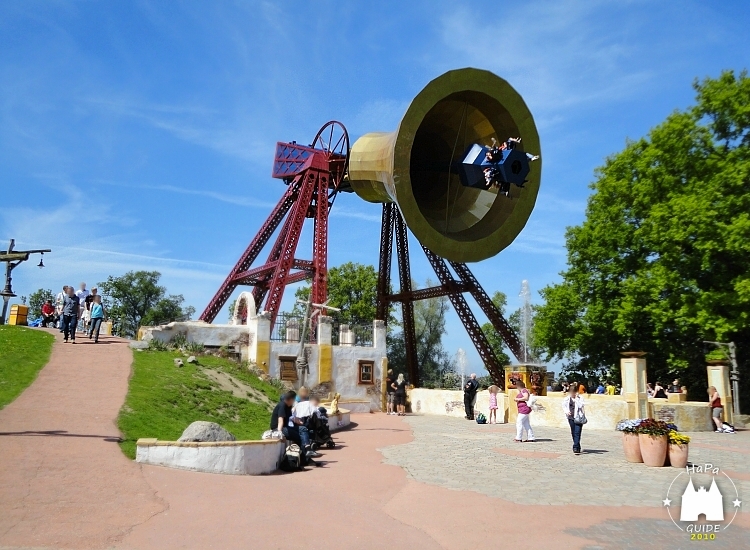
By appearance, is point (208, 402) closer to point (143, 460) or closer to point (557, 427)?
point (143, 460)

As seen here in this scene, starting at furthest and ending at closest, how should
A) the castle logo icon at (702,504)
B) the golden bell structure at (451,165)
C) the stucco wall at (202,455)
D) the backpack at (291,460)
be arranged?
the backpack at (291,460) → the golden bell structure at (451,165) → the stucco wall at (202,455) → the castle logo icon at (702,504)

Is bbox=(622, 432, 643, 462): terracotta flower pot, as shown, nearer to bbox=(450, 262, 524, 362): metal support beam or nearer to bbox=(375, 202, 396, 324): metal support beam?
bbox=(450, 262, 524, 362): metal support beam

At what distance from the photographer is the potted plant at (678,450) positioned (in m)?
11.1

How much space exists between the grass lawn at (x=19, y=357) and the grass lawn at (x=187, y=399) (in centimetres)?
213

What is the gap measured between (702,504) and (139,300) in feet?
192

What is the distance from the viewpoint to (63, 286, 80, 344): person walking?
1855cm

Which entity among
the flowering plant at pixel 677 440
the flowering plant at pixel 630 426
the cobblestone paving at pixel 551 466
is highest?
the flowering plant at pixel 630 426

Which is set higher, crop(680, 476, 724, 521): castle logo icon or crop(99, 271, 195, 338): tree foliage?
crop(99, 271, 195, 338): tree foliage

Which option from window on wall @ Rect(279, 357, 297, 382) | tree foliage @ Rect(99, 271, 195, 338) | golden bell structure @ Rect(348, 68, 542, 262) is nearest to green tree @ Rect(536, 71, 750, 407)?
window on wall @ Rect(279, 357, 297, 382)

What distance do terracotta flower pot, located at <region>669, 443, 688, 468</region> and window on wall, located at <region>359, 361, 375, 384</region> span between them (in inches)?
654

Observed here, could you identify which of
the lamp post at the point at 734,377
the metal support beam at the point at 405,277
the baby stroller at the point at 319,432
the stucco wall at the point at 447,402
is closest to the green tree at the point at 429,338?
the metal support beam at the point at 405,277

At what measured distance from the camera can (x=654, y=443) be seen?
11195mm

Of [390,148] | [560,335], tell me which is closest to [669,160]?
[560,335]

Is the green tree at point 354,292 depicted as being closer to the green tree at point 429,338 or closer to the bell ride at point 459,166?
the green tree at point 429,338
